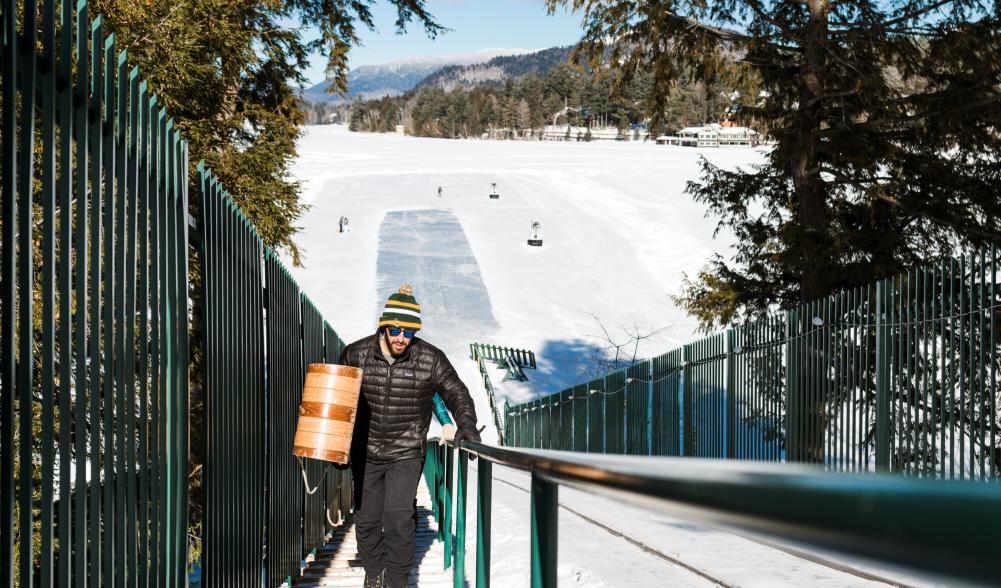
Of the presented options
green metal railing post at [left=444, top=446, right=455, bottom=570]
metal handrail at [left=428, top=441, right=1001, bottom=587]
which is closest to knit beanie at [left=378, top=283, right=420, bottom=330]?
green metal railing post at [left=444, top=446, right=455, bottom=570]

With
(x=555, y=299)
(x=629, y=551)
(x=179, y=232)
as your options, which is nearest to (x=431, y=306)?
(x=555, y=299)

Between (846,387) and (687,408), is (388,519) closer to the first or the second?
(846,387)

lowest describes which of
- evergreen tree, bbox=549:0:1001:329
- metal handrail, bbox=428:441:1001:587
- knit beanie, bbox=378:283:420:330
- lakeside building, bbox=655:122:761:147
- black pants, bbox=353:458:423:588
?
black pants, bbox=353:458:423:588

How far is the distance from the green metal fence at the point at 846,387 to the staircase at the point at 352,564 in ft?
10.8

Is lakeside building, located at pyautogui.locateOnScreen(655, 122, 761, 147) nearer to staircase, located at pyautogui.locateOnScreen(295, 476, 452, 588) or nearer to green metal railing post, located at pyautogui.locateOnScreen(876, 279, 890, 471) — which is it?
staircase, located at pyautogui.locateOnScreen(295, 476, 452, 588)

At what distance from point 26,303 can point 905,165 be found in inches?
613

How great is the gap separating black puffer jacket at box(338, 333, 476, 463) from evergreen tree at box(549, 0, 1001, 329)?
9.12 m

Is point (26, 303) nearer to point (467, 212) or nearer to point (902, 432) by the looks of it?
point (902, 432)

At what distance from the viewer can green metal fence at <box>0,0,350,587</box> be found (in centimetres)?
211

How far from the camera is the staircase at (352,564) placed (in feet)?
23.8

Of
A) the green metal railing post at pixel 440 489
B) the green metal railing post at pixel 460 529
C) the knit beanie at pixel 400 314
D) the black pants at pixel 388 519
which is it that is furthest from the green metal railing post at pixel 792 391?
the knit beanie at pixel 400 314

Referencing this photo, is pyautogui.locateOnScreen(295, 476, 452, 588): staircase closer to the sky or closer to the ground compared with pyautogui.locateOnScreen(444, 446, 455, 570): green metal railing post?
closer to the ground

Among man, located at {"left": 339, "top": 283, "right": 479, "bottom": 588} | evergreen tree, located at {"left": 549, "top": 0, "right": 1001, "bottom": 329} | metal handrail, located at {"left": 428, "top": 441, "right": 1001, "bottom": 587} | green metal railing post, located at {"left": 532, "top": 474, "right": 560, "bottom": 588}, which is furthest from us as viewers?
evergreen tree, located at {"left": 549, "top": 0, "right": 1001, "bottom": 329}

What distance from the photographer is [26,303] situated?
6.78 ft
